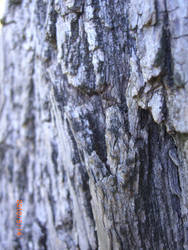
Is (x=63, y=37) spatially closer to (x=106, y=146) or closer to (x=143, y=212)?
(x=106, y=146)

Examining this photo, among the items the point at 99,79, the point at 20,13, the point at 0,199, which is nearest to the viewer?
the point at 99,79

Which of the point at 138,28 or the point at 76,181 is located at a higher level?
the point at 138,28

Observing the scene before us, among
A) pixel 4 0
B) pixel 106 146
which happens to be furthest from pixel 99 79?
pixel 4 0

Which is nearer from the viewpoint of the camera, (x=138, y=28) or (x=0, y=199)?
(x=138, y=28)

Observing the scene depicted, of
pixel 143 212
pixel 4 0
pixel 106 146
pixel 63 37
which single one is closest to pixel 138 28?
pixel 63 37

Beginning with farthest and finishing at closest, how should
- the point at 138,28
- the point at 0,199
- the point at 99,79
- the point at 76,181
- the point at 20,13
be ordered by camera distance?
1. the point at 0,199
2. the point at 20,13
3. the point at 76,181
4. the point at 99,79
5. the point at 138,28

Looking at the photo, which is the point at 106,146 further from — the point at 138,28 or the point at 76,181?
the point at 138,28

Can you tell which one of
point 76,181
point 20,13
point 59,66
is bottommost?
point 76,181
